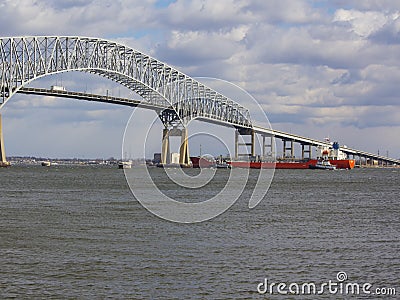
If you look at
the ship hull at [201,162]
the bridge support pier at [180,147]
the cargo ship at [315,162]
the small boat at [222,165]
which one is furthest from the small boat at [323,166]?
the bridge support pier at [180,147]

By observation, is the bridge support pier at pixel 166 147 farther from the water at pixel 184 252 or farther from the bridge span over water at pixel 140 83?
the water at pixel 184 252

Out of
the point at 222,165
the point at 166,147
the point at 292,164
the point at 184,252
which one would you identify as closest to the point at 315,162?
the point at 292,164

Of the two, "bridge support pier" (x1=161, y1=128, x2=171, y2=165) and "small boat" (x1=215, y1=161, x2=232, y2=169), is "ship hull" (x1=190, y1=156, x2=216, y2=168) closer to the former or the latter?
"small boat" (x1=215, y1=161, x2=232, y2=169)

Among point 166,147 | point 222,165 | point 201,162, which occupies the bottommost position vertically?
point 222,165

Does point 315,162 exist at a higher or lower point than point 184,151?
lower

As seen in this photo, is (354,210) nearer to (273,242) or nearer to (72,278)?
(273,242)

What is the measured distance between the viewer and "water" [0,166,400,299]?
19658 mm

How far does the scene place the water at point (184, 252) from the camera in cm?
1966

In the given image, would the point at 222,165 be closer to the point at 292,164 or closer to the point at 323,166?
the point at 292,164

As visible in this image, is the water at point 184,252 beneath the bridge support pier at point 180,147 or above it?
beneath

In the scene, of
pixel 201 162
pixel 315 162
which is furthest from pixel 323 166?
pixel 201 162

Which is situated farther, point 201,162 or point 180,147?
point 201,162

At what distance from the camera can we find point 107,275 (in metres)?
20.8

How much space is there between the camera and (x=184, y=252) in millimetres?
24859
